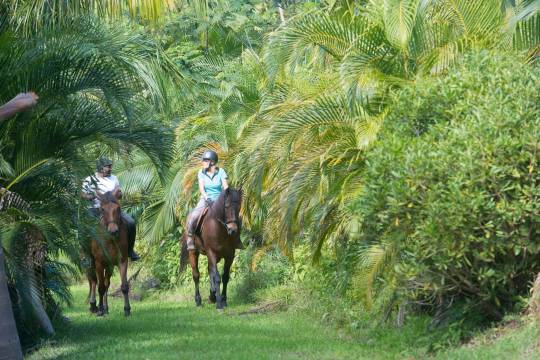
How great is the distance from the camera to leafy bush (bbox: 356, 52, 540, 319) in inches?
405

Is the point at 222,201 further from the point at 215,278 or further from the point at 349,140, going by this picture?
the point at 349,140

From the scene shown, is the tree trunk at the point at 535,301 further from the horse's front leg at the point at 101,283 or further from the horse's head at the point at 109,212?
the horse's front leg at the point at 101,283

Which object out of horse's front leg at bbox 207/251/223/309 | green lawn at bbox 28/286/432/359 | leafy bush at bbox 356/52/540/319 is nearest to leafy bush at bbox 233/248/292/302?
horse's front leg at bbox 207/251/223/309

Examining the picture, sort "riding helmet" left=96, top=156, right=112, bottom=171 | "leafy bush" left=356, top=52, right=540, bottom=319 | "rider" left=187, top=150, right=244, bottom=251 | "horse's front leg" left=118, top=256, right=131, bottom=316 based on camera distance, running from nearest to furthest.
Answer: "leafy bush" left=356, top=52, right=540, bottom=319 → "riding helmet" left=96, top=156, right=112, bottom=171 → "horse's front leg" left=118, top=256, right=131, bottom=316 → "rider" left=187, top=150, right=244, bottom=251

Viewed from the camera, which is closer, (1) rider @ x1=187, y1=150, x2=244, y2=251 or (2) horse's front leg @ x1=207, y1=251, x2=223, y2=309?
(2) horse's front leg @ x1=207, y1=251, x2=223, y2=309

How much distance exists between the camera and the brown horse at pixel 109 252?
18.0 metres

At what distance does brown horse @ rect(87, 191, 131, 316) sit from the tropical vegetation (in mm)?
2012

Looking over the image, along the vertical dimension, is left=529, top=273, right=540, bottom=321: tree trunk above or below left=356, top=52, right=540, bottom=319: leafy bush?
below

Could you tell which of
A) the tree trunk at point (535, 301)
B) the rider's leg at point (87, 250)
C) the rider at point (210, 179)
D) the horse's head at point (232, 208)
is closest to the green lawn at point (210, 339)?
the rider's leg at point (87, 250)

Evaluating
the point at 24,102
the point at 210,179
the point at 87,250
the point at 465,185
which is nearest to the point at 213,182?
the point at 210,179

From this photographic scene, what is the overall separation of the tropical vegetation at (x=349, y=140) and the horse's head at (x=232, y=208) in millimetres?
1572

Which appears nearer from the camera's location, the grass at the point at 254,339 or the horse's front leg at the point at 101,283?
the grass at the point at 254,339

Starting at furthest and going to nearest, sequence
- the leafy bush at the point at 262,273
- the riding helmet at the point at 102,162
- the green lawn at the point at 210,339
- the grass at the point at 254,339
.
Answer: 1. the leafy bush at the point at 262,273
2. the riding helmet at the point at 102,162
3. the green lawn at the point at 210,339
4. the grass at the point at 254,339

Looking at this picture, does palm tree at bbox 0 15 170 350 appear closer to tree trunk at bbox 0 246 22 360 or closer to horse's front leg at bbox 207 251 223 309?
tree trunk at bbox 0 246 22 360
